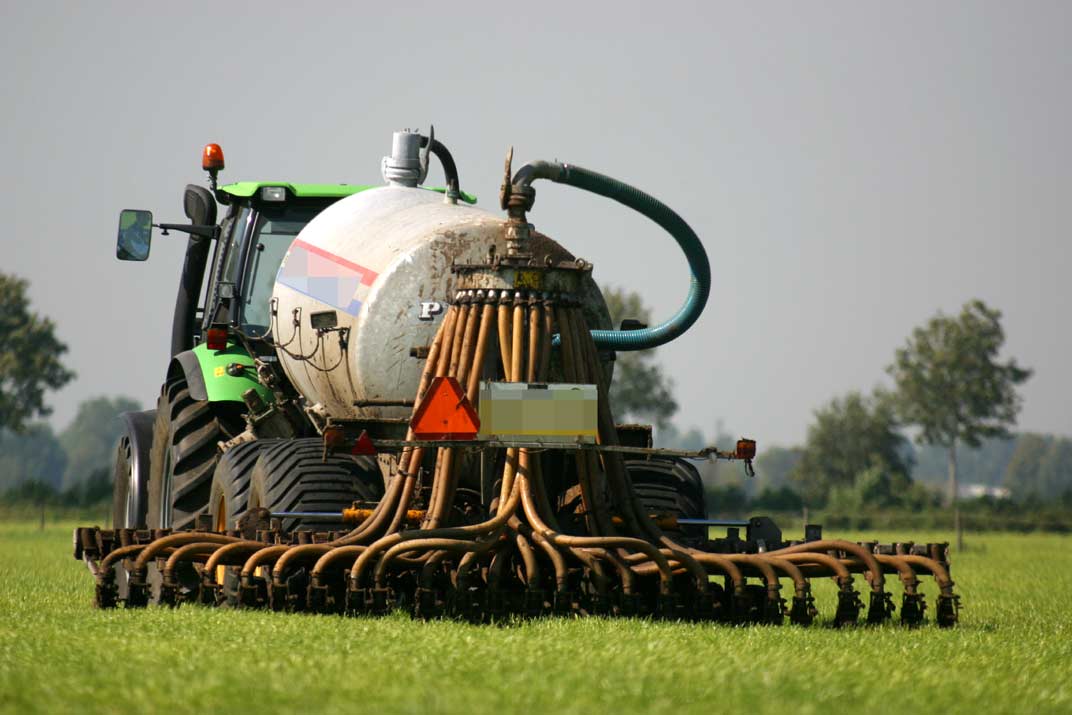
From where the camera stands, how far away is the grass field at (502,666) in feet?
22.2

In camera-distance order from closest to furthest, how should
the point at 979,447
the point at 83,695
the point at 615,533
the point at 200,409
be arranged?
1. the point at 83,695
2. the point at 615,533
3. the point at 200,409
4. the point at 979,447

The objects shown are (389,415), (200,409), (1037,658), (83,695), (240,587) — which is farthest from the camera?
(200,409)

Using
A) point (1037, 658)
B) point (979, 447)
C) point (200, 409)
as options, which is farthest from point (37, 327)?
point (1037, 658)

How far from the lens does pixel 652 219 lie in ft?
40.8

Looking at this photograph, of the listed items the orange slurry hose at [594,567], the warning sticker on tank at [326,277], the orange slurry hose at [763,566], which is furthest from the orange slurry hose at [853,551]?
the warning sticker on tank at [326,277]

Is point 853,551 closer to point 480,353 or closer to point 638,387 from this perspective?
point 480,353

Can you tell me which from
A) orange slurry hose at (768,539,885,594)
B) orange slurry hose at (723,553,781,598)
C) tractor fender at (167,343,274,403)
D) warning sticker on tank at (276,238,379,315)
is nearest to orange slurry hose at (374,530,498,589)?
orange slurry hose at (723,553,781,598)

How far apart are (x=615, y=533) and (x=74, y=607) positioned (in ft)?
Answer: 11.8

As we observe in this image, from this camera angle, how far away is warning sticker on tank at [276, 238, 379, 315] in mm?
11703

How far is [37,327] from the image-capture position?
265 ft

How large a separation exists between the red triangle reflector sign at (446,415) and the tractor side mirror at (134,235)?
530cm

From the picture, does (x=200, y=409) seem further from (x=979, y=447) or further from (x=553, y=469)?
(x=979, y=447)

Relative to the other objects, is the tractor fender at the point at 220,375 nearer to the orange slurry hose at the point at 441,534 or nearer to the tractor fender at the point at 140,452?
the tractor fender at the point at 140,452

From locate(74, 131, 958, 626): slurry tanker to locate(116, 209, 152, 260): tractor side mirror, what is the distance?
1726mm
